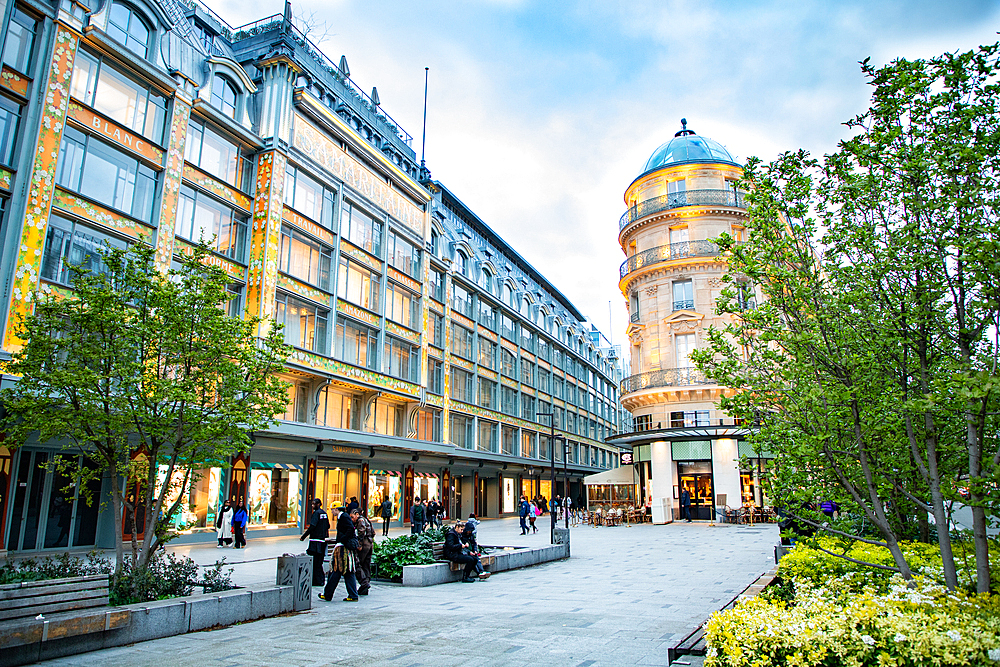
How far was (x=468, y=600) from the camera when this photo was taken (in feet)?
40.7

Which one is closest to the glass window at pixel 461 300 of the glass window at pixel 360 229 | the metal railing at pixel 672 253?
the glass window at pixel 360 229

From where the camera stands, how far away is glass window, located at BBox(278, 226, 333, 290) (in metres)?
29.0

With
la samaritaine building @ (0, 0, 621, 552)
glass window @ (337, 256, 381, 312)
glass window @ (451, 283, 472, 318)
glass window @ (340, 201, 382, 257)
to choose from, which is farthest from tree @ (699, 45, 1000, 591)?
glass window @ (451, 283, 472, 318)

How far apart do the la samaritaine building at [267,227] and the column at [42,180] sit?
2.2 inches

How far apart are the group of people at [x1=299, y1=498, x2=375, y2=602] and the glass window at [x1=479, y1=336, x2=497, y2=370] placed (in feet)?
119

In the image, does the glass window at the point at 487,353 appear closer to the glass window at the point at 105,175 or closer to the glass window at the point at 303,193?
the glass window at the point at 303,193

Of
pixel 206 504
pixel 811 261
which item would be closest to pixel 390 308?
pixel 206 504

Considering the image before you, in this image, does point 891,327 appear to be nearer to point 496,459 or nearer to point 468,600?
point 468,600

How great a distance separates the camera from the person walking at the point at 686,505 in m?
39.1

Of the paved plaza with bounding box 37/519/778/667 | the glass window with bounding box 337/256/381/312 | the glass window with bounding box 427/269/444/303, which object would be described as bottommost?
the paved plaza with bounding box 37/519/778/667

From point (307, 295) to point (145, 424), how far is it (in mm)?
19064

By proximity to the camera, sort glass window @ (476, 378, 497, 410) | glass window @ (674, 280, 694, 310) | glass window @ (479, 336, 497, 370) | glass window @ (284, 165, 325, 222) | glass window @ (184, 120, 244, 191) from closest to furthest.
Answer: glass window @ (184, 120, 244, 191), glass window @ (284, 165, 325, 222), glass window @ (674, 280, 694, 310), glass window @ (476, 378, 497, 410), glass window @ (479, 336, 497, 370)

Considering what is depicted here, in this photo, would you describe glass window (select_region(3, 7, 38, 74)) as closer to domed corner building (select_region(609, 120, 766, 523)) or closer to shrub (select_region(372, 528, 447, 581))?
shrub (select_region(372, 528, 447, 581))

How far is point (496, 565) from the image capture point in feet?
54.9
